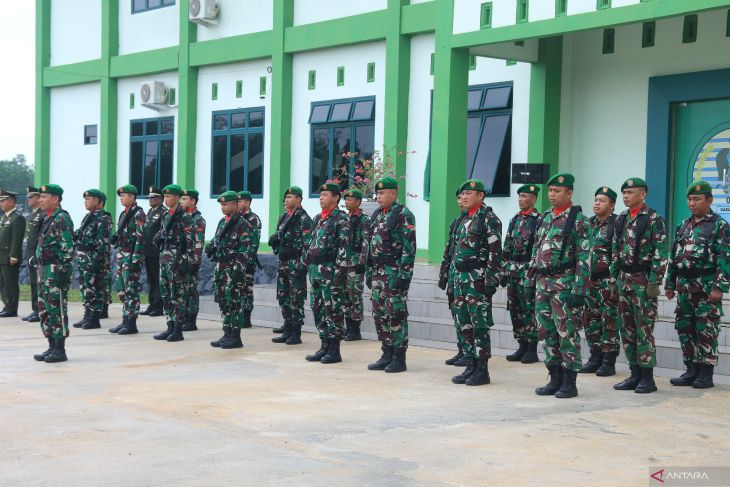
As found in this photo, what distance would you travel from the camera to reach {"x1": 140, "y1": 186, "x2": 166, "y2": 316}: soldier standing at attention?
14.2m

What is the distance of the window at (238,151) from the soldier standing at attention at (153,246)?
5.05 m

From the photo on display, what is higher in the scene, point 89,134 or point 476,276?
point 89,134

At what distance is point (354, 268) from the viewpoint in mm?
11305

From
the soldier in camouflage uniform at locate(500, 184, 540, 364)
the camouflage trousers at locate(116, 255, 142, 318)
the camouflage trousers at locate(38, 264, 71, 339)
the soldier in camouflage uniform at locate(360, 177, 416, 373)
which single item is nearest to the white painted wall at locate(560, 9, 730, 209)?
the soldier in camouflage uniform at locate(500, 184, 540, 364)

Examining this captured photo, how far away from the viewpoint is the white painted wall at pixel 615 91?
14.1 meters

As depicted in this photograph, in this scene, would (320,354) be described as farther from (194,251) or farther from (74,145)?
(74,145)

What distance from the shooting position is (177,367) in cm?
1066

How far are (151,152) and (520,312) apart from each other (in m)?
14.1

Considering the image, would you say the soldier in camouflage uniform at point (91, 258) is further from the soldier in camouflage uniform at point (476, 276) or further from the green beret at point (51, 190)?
the soldier in camouflage uniform at point (476, 276)

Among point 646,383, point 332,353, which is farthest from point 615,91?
point 646,383

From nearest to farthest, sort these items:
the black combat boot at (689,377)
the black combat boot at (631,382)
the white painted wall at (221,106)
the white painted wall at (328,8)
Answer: the black combat boot at (631,382)
the black combat boot at (689,377)
the white painted wall at (328,8)
the white painted wall at (221,106)

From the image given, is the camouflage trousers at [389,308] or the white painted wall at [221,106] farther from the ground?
the white painted wall at [221,106]

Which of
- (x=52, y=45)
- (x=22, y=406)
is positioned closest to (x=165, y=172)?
(x=52, y=45)

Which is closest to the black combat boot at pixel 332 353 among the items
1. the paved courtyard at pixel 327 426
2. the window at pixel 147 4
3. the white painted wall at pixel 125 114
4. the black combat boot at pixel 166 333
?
the paved courtyard at pixel 327 426
